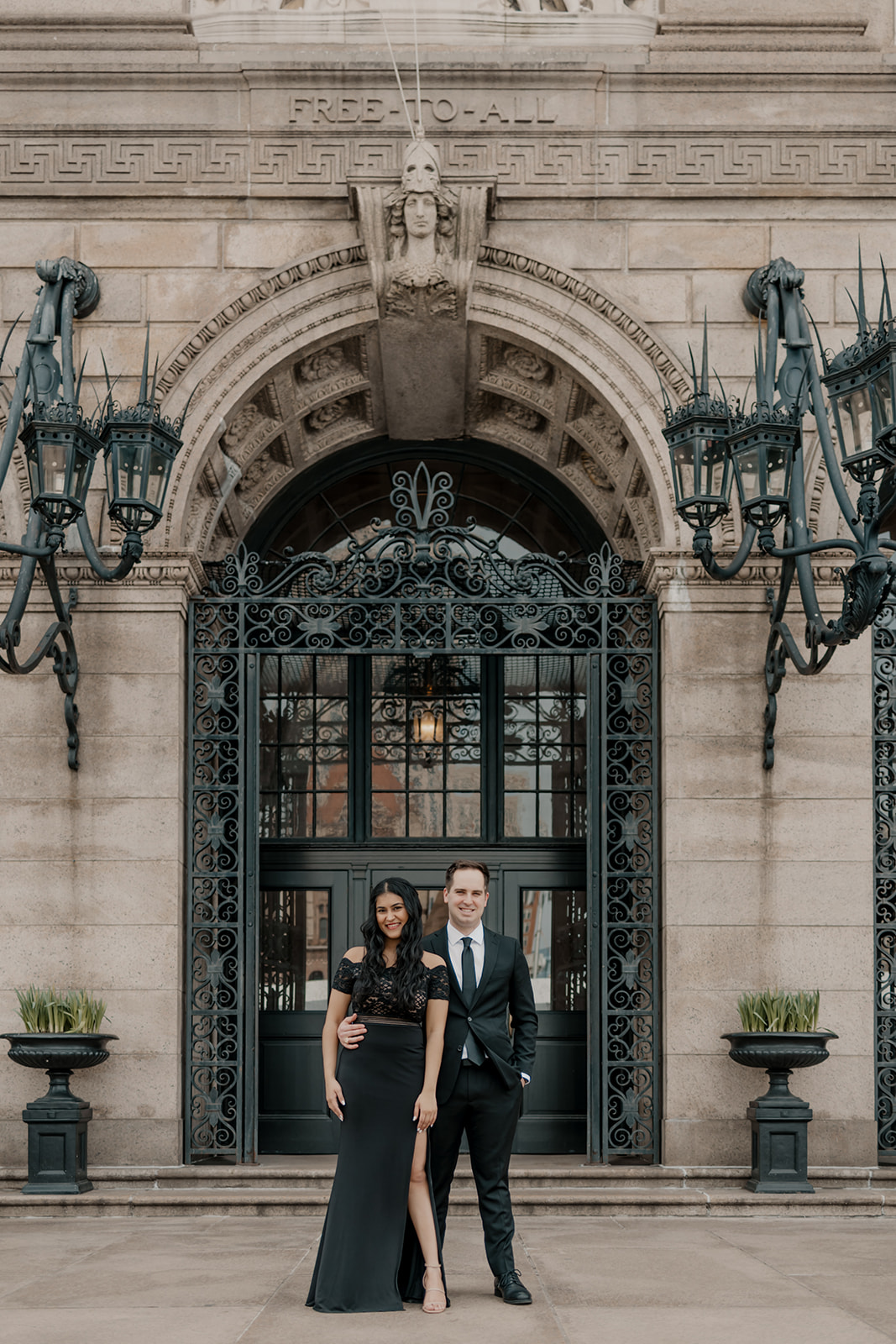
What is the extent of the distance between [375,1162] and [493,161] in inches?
317

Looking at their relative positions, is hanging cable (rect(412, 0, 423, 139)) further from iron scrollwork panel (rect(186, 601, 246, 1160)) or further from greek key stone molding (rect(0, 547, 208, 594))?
iron scrollwork panel (rect(186, 601, 246, 1160))

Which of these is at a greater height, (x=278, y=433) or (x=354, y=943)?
(x=278, y=433)

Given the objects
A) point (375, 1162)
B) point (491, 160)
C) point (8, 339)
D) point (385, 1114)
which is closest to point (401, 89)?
point (491, 160)

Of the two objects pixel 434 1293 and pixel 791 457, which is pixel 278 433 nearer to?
pixel 791 457

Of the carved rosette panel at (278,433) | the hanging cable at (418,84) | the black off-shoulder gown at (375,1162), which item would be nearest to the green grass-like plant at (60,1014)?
the carved rosette panel at (278,433)

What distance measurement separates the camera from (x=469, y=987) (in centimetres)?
746

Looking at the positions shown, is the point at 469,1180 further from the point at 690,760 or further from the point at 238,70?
the point at 238,70

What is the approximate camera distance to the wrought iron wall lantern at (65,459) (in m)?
10.1

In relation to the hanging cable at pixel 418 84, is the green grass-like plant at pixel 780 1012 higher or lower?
lower

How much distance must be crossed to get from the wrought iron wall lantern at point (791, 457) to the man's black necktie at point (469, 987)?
3788 millimetres

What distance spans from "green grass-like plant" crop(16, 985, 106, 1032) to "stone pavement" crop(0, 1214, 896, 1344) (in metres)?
1.33

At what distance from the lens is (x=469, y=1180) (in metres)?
11.5

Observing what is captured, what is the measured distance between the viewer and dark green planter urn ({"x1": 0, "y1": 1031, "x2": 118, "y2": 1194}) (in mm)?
10742

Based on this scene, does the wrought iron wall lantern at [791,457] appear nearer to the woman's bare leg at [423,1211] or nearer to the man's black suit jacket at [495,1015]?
the man's black suit jacket at [495,1015]
